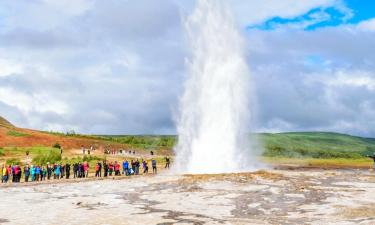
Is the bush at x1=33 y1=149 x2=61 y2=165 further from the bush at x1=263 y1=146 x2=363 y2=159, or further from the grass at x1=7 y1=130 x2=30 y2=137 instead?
the bush at x1=263 y1=146 x2=363 y2=159

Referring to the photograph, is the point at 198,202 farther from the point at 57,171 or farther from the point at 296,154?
the point at 296,154

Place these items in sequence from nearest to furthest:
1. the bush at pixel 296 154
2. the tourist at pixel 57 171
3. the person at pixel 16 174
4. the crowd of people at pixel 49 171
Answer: the person at pixel 16 174, the crowd of people at pixel 49 171, the tourist at pixel 57 171, the bush at pixel 296 154

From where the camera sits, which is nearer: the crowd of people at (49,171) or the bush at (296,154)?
the crowd of people at (49,171)

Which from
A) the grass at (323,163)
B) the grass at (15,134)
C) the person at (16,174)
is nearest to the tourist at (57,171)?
the person at (16,174)

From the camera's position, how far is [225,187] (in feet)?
94.4

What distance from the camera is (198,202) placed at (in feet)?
76.5

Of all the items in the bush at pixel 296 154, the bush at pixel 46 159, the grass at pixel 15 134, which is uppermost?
the grass at pixel 15 134

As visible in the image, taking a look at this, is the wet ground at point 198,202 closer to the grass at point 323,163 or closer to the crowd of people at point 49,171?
the crowd of people at point 49,171

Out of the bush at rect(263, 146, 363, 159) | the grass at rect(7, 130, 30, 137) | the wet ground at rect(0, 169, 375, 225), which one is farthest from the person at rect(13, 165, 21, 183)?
the bush at rect(263, 146, 363, 159)

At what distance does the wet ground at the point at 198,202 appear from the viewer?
18.5 meters

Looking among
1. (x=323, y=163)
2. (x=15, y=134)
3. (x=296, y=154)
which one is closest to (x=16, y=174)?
(x=323, y=163)

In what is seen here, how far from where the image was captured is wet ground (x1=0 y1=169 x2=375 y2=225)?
1855 cm

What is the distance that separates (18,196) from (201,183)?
32.8ft

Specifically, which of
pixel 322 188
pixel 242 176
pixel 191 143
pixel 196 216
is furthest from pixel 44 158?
pixel 196 216
